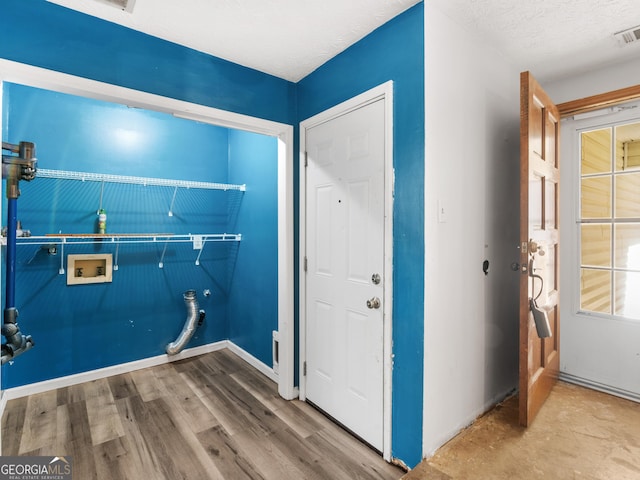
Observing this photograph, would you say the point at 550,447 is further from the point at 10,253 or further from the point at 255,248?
the point at 10,253

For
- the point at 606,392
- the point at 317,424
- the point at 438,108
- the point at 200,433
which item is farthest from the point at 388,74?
the point at 606,392

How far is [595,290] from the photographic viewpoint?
8.32ft

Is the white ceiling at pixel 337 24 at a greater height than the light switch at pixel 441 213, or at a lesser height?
greater

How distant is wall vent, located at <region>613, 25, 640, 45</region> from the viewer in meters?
1.93

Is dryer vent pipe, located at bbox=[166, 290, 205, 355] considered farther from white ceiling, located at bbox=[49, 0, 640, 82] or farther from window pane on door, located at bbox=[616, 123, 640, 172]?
window pane on door, located at bbox=[616, 123, 640, 172]

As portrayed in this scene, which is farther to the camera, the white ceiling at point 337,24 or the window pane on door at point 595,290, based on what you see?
the window pane on door at point 595,290

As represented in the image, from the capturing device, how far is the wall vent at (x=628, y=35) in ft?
6.33

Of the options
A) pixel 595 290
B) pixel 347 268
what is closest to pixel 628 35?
pixel 595 290

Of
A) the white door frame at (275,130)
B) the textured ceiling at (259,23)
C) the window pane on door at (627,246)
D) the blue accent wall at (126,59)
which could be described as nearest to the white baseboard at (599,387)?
the window pane on door at (627,246)

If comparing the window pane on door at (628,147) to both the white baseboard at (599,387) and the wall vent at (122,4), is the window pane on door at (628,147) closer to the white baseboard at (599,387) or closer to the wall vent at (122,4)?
the white baseboard at (599,387)

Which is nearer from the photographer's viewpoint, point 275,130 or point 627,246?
point 627,246

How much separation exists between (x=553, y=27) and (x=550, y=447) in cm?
239

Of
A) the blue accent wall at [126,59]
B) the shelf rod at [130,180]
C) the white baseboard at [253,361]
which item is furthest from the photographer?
the white baseboard at [253,361]

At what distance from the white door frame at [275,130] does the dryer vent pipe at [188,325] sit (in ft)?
2.99
